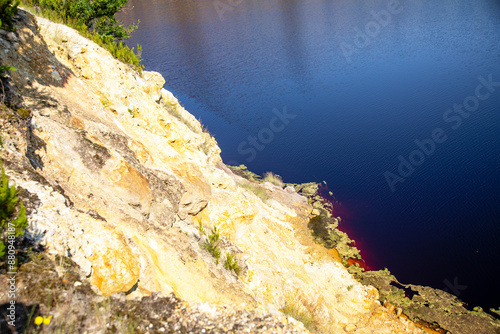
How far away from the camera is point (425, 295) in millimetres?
13672

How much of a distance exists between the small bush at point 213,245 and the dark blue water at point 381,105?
366 inches

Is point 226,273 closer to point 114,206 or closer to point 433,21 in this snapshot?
point 114,206

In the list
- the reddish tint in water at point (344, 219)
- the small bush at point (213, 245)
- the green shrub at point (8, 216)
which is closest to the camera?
the green shrub at point (8, 216)

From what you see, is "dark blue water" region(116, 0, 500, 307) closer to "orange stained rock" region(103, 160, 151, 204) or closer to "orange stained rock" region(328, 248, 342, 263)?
"orange stained rock" region(328, 248, 342, 263)

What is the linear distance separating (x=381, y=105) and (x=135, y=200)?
71.8 ft

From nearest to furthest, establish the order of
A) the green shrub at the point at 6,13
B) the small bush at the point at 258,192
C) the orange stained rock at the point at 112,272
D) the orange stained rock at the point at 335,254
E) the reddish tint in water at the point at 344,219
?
1. the orange stained rock at the point at 112,272
2. the green shrub at the point at 6,13
3. the orange stained rock at the point at 335,254
4. the reddish tint in water at the point at 344,219
5. the small bush at the point at 258,192

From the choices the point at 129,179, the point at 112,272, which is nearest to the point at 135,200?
the point at 129,179

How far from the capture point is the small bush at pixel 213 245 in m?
8.67

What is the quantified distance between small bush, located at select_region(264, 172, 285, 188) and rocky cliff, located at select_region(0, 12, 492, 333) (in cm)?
565

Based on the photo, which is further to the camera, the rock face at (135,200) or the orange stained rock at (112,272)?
the rock face at (135,200)

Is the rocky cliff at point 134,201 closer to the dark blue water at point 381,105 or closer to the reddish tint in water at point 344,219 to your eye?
the reddish tint in water at point 344,219

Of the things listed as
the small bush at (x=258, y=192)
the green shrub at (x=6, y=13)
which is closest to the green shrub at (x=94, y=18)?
the green shrub at (x=6, y=13)

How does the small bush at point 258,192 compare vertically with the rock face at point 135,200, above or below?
above

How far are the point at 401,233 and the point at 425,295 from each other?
11.8 feet
